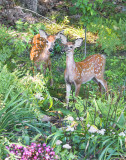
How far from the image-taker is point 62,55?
28.9 ft

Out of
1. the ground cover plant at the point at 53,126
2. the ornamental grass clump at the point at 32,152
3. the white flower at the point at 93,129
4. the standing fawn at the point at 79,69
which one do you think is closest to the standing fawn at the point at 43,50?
the standing fawn at the point at 79,69

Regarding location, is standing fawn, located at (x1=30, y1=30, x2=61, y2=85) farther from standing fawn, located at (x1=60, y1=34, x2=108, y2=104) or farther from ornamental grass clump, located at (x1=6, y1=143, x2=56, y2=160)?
ornamental grass clump, located at (x1=6, y1=143, x2=56, y2=160)

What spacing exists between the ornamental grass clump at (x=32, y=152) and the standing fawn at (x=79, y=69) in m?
1.96

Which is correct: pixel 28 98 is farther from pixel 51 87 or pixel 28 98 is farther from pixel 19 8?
pixel 19 8

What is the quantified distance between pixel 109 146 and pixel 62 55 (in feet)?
17.4

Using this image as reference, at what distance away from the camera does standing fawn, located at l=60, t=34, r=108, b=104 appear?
221 inches

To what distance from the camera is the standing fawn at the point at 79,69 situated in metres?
5.62

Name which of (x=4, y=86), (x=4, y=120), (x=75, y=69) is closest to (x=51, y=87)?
(x=75, y=69)

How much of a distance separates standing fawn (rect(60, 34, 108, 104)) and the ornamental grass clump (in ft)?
6.42

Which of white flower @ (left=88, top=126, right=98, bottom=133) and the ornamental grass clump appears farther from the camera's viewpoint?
white flower @ (left=88, top=126, right=98, bottom=133)

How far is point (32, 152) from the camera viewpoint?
348 centimetres

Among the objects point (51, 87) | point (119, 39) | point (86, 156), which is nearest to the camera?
point (86, 156)

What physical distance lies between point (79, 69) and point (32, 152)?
109 inches

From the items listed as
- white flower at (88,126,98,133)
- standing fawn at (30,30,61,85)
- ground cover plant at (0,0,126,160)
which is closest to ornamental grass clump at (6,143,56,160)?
ground cover plant at (0,0,126,160)
